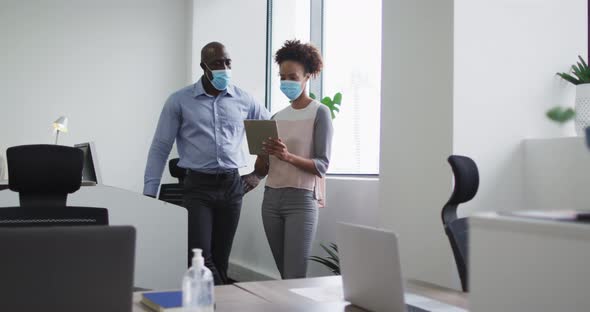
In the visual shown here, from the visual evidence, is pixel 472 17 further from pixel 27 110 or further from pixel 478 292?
pixel 27 110

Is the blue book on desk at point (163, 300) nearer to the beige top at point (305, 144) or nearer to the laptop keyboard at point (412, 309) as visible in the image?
the laptop keyboard at point (412, 309)

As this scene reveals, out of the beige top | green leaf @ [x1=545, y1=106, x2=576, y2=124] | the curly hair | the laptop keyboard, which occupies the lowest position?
the laptop keyboard

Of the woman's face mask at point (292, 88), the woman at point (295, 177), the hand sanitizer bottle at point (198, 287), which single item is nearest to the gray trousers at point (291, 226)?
the woman at point (295, 177)

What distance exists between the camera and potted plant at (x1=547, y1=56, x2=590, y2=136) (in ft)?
10.2

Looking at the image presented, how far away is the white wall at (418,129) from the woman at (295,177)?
0.37 metres

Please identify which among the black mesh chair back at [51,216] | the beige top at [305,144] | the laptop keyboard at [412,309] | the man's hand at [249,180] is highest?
the beige top at [305,144]

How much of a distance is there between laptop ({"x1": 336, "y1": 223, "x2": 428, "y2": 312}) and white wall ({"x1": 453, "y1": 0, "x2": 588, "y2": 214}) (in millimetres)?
1355

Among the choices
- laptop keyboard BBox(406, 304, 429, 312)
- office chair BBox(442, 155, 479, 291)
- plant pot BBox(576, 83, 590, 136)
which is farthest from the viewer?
plant pot BBox(576, 83, 590, 136)

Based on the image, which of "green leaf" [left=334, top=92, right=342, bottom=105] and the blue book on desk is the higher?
"green leaf" [left=334, top=92, right=342, bottom=105]

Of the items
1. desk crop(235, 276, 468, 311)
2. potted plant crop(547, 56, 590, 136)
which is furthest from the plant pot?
desk crop(235, 276, 468, 311)

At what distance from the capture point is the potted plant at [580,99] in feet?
10.2

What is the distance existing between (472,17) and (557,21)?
0.61 metres

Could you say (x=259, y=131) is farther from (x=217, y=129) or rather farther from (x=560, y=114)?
(x=560, y=114)

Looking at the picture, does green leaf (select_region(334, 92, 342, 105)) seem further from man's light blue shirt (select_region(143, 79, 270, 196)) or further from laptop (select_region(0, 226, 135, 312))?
laptop (select_region(0, 226, 135, 312))
